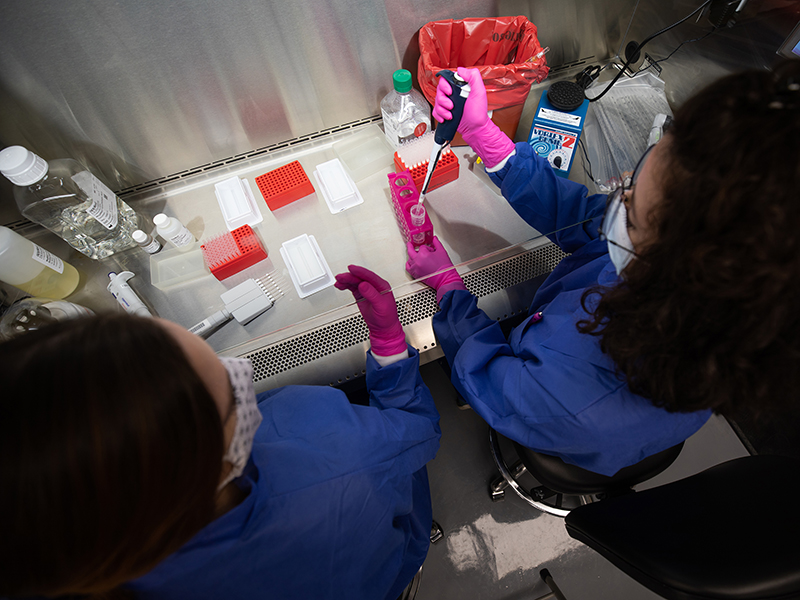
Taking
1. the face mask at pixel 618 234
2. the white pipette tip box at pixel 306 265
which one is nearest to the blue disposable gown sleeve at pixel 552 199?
the face mask at pixel 618 234

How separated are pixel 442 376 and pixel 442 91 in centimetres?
118

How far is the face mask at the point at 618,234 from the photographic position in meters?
0.66

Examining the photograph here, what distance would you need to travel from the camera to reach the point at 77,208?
1.00m

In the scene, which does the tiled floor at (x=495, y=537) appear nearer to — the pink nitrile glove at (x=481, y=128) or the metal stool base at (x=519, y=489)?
the metal stool base at (x=519, y=489)

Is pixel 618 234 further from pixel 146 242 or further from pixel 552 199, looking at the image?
pixel 146 242

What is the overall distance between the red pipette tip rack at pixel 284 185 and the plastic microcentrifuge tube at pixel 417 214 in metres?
0.33

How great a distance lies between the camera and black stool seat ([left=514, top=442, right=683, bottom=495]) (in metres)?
0.99

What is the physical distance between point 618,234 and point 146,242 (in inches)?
43.7

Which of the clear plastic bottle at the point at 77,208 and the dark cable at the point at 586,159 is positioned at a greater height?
the clear plastic bottle at the point at 77,208

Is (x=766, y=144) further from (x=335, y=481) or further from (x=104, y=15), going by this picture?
(x=104, y=15)

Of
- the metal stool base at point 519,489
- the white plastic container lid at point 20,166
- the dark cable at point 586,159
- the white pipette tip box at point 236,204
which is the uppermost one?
the white plastic container lid at point 20,166

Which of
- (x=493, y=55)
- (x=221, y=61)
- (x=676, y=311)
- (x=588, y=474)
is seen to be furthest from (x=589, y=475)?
(x=221, y=61)

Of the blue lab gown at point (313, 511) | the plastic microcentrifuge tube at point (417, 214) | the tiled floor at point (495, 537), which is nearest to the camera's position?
the blue lab gown at point (313, 511)

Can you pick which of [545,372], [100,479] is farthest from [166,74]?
[545,372]
